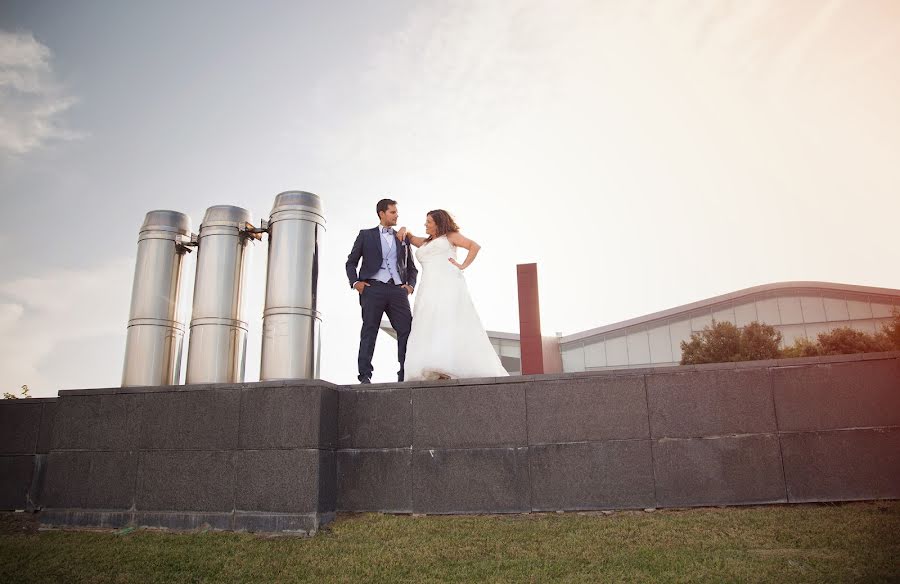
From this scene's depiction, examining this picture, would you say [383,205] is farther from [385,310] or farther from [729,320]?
[729,320]

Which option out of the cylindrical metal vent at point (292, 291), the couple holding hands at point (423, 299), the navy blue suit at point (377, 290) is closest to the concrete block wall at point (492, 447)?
the couple holding hands at point (423, 299)

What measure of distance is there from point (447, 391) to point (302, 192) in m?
3.58

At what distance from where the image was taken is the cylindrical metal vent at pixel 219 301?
8.00 meters

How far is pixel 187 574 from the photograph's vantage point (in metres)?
4.96

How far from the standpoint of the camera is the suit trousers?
26.9 feet

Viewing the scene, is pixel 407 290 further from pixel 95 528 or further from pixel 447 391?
pixel 95 528

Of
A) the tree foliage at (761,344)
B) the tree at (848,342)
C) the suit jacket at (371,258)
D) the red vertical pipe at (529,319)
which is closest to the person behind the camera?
the suit jacket at (371,258)

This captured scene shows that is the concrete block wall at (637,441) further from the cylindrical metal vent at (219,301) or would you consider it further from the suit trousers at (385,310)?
the cylindrical metal vent at (219,301)

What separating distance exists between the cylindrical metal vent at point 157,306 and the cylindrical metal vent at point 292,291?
1.42 metres

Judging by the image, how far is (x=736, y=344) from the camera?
32.9 metres

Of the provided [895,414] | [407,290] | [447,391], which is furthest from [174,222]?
[895,414]

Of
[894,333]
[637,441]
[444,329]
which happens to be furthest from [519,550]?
[894,333]

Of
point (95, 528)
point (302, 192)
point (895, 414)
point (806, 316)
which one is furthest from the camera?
point (806, 316)

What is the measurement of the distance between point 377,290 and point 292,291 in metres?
1.16
